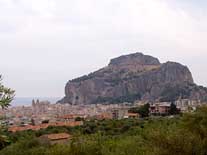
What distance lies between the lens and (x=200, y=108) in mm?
17297

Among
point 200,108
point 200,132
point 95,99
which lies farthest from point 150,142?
point 95,99

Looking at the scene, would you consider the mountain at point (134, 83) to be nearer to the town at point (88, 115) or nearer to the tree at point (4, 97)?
the town at point (88, 115)

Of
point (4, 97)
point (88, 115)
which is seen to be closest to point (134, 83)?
point (88, 115)

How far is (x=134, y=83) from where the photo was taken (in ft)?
477

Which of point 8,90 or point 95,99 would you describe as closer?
point 8,90

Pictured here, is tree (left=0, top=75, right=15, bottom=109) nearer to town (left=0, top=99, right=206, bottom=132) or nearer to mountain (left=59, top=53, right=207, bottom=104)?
town (left=0, top=99, right=206, bottom=132)

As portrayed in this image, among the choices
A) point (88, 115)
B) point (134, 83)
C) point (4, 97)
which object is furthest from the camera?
point (134, 83)

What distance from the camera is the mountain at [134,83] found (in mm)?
133012

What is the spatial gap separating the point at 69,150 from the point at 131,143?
16.3ft

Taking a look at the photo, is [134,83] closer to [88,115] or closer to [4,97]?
[88,115]

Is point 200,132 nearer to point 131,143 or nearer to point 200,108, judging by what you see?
point 200,108

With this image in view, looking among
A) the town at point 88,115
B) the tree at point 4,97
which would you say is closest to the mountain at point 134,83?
the town at point 88,115

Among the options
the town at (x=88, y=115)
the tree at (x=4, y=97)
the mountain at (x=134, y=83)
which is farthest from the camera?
the mountain at (x=134, y=83)

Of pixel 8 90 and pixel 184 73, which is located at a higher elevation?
pixel 184 73
